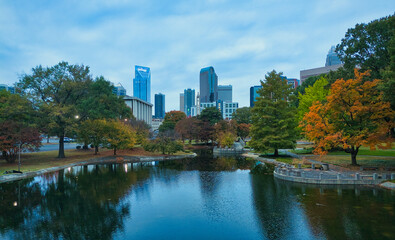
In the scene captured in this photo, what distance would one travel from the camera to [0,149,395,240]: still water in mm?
13547

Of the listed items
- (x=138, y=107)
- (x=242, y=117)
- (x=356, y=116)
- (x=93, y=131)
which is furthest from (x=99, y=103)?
(x=138, y=107)

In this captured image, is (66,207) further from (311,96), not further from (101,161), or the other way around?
(311,96)

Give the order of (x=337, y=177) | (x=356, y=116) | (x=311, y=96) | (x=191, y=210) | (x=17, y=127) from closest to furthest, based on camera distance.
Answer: (x=191, y=210) → (x=337, y=177) → (x=356, y=116) → (x=17, y=127) → (x=311, y=96)

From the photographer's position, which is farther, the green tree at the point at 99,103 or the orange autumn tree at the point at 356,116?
the green tree at the point at 99,103

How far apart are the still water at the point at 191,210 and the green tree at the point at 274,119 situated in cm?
1603

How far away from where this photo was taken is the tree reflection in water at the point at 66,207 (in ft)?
45.8

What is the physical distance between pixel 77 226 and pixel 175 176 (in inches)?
621

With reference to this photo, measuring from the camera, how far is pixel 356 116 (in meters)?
27.9

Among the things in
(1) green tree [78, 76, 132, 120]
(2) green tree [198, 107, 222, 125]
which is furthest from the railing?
(2) green tree [198, 107, 222, 125]

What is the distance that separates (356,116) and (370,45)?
352 inches

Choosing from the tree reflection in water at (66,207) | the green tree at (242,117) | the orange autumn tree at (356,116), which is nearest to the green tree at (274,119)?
the orange autumn tree at (356,116)

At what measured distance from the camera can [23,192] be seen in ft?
74.1

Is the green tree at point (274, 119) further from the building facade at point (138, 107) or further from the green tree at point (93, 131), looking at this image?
the building facade at point (138, 107)

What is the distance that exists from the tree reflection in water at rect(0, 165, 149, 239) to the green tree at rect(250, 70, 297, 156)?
23.0 m
